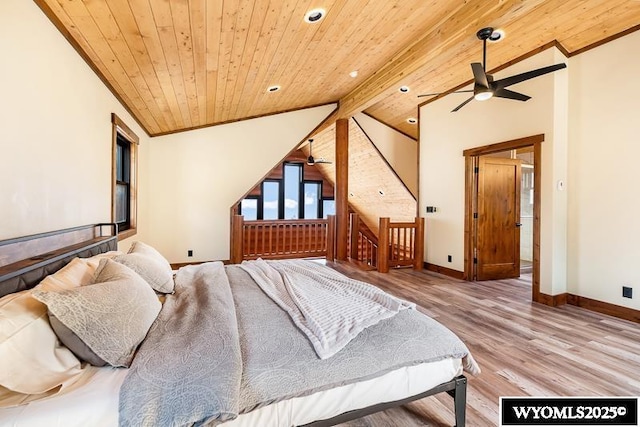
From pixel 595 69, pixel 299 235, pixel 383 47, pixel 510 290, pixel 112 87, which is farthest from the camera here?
pixel 299 235

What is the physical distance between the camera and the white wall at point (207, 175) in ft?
17.3

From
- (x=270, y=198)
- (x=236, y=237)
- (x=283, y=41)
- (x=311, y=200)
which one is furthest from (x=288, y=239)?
(x=283, y=41)

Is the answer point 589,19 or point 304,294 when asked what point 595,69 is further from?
point 304,294

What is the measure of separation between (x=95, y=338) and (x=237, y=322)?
58 centimetres

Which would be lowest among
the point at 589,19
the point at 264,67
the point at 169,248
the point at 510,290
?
the point at 510,290

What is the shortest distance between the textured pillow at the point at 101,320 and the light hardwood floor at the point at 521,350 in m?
1.21

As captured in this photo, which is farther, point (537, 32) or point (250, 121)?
point (250, 121)

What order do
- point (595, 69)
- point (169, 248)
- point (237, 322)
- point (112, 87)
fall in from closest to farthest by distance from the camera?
1. point (237, 322)
2. point (112, 87)
3. point (595, 69)
4. point (169, 248)

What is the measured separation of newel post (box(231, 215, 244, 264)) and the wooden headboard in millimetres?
3153

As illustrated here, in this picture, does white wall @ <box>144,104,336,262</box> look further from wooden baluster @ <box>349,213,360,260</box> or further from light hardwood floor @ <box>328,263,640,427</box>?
light hardwood floor @ <box>328,263,640,427</box>

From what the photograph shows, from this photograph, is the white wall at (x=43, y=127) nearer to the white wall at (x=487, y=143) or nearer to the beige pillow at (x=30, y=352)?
the beige pillow at (x=30, y=352)

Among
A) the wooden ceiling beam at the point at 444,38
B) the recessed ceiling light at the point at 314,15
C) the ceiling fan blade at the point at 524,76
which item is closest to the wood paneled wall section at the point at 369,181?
the wooden ceiling beam at the point at 444,38

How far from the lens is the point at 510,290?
4336 mm

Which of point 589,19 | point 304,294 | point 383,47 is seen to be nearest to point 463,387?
point 304,294
